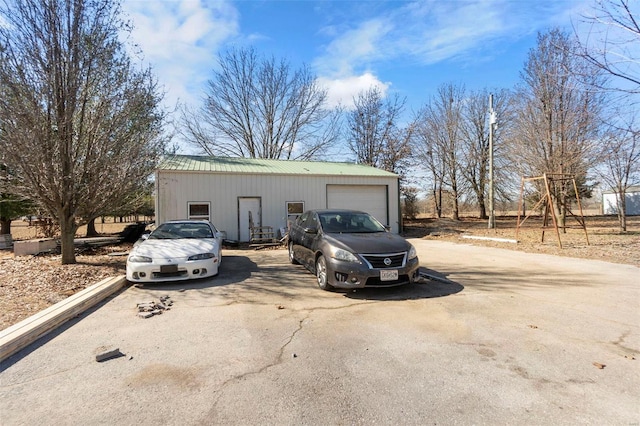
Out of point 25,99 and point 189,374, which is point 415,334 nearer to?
point 189,374

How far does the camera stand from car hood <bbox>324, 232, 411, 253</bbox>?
5.30m

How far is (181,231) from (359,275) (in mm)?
4815

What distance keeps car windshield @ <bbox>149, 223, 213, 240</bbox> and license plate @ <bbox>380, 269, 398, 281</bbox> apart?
4.50m

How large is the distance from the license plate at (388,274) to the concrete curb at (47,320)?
4572 millimetres

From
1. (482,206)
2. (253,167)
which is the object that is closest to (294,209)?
(253,167)

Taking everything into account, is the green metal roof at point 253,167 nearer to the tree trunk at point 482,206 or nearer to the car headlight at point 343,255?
the car headlight at point 343,255

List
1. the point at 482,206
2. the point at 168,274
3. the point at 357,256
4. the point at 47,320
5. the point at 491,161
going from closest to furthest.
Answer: the point at 47,320 → the point at 357,256 → the point at 168,274 → the point at 491,161 → the point at 482,206

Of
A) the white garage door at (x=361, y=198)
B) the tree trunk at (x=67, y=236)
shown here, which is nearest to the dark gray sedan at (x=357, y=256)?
the tree trunk at (x=67, y=236)

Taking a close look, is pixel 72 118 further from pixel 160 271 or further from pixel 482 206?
pixel 482 206

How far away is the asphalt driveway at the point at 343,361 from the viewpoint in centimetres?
229

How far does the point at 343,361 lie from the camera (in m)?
3.04

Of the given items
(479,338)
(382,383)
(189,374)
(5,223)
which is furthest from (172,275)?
(5,223)

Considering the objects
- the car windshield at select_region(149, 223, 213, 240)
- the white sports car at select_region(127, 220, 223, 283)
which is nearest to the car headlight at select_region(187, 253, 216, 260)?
the white sports car at select_region(127, 220, 223, 283)

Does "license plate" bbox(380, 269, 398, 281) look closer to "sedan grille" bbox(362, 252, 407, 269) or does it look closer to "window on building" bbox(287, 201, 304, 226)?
"sedan grille" bbox(362, 252, 407, 269)
